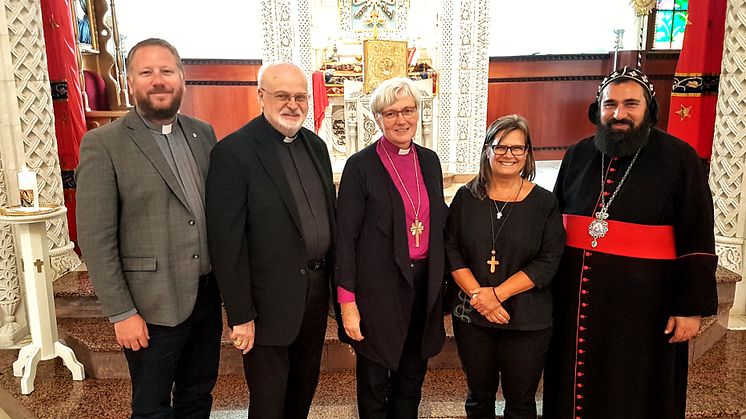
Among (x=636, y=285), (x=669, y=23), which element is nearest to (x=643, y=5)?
(x=669, y=23)

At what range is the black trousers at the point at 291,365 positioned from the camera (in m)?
1.89

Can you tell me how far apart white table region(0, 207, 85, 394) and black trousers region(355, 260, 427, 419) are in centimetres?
174

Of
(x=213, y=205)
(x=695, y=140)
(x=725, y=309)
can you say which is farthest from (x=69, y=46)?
(x=725, y=309)

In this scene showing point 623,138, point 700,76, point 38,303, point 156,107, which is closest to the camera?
point 156,107

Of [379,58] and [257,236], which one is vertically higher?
[379,58]

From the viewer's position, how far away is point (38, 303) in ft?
8.55

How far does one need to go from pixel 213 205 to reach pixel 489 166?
3.43ft

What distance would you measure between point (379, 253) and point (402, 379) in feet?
1.85

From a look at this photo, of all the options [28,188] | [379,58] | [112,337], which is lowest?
[112,337]

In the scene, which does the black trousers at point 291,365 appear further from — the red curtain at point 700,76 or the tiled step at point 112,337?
the red curtain at point 700,76

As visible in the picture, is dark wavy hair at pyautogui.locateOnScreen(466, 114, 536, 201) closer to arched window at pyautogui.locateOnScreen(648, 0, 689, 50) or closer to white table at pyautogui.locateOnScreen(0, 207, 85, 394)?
white table at pyautogui.locateOnScreen(0, 207, 85, 394)

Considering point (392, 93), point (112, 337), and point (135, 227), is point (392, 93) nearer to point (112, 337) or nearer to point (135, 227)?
point (135, 227)

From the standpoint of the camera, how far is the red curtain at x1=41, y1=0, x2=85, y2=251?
10.8 ft

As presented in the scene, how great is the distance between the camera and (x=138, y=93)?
1.68 m
